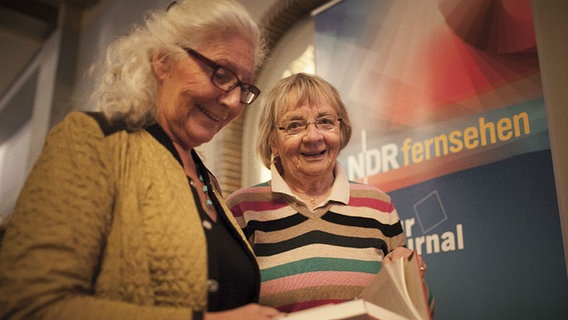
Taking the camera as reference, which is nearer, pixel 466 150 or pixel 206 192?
pixel 206 192

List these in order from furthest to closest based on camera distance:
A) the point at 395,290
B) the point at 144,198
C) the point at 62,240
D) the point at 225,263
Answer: the point at 395,290 → the point at 225,263 → the point at 144,198 → the point at 62,240

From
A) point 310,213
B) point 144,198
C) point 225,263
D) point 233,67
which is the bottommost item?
point 225,263

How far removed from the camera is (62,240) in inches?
31.0

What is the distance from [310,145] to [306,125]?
7cm

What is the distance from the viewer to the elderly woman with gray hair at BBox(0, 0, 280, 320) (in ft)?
2.57

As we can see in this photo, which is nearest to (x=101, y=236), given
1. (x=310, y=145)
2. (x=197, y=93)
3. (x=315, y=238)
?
(x=197, y=93)

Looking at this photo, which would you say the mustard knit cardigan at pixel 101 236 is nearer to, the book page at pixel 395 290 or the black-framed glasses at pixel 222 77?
the black-framed glasses at pixel 222 77

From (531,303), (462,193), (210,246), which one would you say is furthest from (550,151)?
(210,246)

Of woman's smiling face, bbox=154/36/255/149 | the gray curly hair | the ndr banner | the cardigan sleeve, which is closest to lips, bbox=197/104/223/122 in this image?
woman's smiling face, bbox=154/36/255/149

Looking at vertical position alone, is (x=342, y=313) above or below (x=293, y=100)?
below

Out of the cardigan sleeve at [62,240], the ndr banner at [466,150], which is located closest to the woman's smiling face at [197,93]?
the cardigan sleeve at [62,240]

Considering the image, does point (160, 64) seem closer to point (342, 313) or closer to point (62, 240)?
point (62, 240)

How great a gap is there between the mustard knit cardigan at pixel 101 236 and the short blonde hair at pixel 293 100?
76 centimetres

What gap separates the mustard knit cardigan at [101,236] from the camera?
2.52ft
